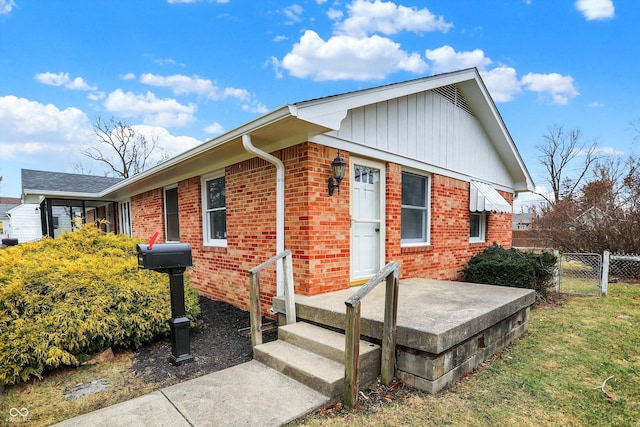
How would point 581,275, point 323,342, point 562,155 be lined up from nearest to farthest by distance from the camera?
point 323,342
point 581,275
point 562,155

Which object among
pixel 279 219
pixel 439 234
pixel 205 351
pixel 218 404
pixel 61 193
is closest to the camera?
pixel 218 404

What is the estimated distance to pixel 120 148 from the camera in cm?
2611

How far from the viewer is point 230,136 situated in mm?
4438

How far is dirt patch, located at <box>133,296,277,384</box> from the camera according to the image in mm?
3261

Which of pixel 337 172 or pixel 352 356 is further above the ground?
pixel 337 172

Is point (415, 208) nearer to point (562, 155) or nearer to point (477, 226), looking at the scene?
point (477, 226)

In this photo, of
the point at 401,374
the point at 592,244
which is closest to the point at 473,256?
the point at 592,244

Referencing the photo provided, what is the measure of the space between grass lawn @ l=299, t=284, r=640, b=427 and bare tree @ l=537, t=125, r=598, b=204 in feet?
84.6

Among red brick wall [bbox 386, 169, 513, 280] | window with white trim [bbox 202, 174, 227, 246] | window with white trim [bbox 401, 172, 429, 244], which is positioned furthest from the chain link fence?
window with white trim [bbox 202, 174, 227, 246]

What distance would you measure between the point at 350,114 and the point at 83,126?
91.2ft

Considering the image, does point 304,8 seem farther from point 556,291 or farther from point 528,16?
point 556,291

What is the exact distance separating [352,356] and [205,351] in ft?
7.08

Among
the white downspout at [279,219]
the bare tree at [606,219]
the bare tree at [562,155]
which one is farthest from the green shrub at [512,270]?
the bare tree at [562,155]

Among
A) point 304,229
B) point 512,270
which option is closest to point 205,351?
point 304,229
